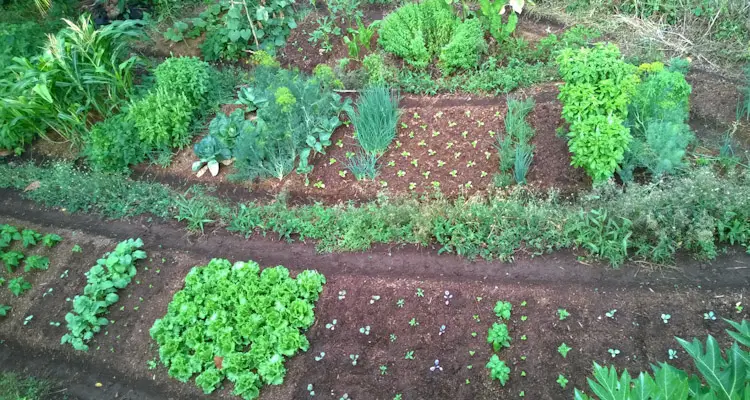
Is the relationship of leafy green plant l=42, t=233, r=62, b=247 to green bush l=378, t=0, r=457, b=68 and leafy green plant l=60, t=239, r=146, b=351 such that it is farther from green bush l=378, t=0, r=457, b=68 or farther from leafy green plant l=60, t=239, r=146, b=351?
green bush l=378, t=0, r=457, b=68

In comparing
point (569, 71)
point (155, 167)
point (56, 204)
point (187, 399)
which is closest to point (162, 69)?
point (155, 167)

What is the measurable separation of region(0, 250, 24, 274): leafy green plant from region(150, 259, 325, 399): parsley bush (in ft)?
5.78

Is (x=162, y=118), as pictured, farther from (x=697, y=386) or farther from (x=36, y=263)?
(x=697, y=386)

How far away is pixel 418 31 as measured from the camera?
229 inches

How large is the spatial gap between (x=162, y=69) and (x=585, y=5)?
479cm

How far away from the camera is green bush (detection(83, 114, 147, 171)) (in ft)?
18.1

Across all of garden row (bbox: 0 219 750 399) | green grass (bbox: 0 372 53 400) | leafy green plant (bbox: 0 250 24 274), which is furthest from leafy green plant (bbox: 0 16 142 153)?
green grass (bbox: 0 372 53 400)

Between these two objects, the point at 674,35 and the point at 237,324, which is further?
the point at 674,35

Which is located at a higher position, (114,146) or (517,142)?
(517,142)

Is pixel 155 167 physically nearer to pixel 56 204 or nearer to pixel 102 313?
pixel 56 204

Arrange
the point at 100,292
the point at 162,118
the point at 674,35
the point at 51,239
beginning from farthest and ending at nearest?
the point at 674,35, the point at 162,118, the point at 51,239, the point at 100,292

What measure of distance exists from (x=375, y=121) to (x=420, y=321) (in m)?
2.01

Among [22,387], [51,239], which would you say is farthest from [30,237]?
[22,387]

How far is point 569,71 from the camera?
176 inches
